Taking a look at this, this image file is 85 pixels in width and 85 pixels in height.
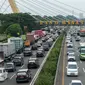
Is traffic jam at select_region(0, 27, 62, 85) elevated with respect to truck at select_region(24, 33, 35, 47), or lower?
lower

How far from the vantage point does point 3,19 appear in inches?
5281

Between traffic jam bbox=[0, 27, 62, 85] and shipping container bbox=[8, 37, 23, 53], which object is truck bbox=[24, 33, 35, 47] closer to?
traffic jam bbox=[0, 27, 62, 85]

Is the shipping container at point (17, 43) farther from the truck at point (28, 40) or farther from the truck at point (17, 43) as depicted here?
the truck at point (28, 40)

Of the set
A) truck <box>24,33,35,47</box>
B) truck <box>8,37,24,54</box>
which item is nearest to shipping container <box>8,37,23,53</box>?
truck <box>8,37,24,54</box>

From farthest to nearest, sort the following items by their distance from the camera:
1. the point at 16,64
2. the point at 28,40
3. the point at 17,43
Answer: the point at 28,40
the point at 17,43
the point at 16,64

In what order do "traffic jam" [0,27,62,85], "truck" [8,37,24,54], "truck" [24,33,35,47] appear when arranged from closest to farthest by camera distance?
"traffic jam" [0,27,62,85]
"truck" [8,37,24,54]
"truck" [24,33,35,47]

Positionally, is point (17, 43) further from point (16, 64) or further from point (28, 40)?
point (28, 40)

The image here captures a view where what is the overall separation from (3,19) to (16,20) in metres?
4.56

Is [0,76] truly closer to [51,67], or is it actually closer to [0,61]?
[51,67]

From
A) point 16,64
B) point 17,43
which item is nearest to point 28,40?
point 17,43

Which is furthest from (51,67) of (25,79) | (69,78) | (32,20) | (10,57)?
(32,20)

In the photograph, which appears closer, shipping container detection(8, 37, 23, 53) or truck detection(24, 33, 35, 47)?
shipping container detection(8, 37, 23, 53)

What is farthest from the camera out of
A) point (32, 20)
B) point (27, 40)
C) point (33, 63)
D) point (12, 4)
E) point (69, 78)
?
point (32, 20)

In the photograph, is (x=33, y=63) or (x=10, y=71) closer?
(x=10, y=71)
